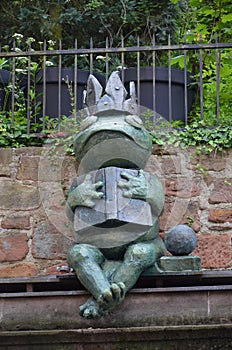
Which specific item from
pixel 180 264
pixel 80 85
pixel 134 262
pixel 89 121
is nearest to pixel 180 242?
pixel 180 264

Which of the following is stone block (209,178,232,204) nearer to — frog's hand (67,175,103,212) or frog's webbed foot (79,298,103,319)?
frog's hand (67,175,103,212)

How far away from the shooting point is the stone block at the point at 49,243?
443 centimetres

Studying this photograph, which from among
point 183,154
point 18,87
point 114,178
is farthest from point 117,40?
point 114,178

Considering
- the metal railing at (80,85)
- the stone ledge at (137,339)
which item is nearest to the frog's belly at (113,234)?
the stone ledge at (137,339)

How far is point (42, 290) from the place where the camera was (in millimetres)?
3320

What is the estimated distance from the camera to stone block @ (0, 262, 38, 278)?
439cm

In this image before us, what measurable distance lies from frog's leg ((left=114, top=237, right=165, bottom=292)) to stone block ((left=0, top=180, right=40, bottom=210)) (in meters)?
1.48

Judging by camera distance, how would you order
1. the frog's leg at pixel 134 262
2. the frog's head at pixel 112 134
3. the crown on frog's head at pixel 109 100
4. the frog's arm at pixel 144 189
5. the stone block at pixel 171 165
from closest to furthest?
the frog's leg at pixel 134 262
the frog's arm at pixel 144 189
the frog's head at pixel 112 134
the crown on frog's head at pixel 109 100
the stone block at pixel 171 165

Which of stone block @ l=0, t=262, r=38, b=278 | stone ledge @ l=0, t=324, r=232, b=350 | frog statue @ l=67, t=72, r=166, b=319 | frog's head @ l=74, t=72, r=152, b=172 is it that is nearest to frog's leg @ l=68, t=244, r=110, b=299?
frog statue @ l=67, t=72, r=166, b=319

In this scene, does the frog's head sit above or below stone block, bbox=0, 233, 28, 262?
above

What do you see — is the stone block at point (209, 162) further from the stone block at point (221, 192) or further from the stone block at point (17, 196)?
the stone block at point (17, 196)

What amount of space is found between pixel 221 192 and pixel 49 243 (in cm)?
119

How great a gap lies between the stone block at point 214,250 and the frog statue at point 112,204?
101 cm

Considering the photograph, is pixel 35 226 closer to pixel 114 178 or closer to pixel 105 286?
pixel 114 178
